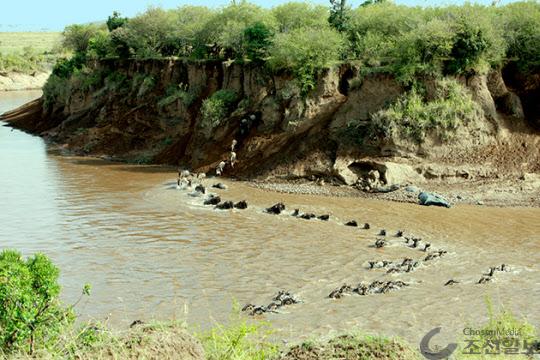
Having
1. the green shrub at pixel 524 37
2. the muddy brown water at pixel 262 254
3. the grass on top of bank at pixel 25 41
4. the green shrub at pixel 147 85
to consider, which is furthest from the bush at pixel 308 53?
the grass on top of bank at pixel 25 41

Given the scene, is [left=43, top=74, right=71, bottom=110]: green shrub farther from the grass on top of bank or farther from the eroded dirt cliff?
the grass on top of bank

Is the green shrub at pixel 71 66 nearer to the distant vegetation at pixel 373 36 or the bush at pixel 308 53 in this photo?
the distant vegetation at pixel 373 36

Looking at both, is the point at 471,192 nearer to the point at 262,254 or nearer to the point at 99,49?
the point at 262,254

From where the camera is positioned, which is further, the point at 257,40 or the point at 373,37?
the point at 257,40

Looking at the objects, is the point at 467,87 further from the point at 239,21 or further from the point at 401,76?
the point at 239,21

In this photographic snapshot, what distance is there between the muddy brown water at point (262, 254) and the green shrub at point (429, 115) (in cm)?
316

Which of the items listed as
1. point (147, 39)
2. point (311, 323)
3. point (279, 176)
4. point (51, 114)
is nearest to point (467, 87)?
point (279, 176)

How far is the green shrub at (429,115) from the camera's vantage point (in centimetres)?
2212

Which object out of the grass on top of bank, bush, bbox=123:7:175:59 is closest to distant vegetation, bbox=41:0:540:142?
bush, bbox=123:7:175:59

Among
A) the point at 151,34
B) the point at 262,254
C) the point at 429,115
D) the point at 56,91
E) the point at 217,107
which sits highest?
the point at 151,34

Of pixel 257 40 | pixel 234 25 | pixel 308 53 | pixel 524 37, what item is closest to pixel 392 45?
pixel 308 53

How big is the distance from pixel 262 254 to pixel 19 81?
66.7 metres

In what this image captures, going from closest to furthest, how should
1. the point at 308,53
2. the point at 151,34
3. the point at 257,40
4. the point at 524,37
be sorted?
the point at 524,37 → the point at 308,53 → the point at 257,40 → the point at 151,34

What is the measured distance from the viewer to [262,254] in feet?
50.3
